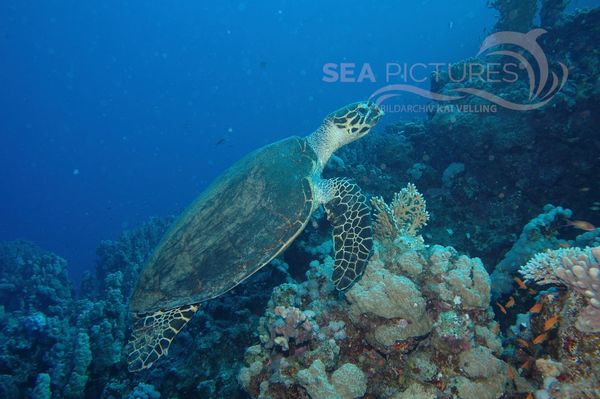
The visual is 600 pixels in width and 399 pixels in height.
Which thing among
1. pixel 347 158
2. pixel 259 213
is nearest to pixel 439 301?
pixel 259 213

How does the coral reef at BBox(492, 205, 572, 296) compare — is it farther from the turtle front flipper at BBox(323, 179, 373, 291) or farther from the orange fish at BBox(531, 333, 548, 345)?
the turtle front flipper at BBox(323, 179, 373, 291)

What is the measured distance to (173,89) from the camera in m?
127

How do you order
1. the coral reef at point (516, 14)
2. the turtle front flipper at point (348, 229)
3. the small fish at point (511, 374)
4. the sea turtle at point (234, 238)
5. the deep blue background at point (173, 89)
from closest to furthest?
the small fish at point (511, 374), the turtle front flipper at point (348, 229), the sea turtle at point (234, 238), the coral reef at point (516, 14), the deep blue background at point (173, 89)

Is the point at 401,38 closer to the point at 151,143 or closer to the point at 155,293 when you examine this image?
the point at 151,143

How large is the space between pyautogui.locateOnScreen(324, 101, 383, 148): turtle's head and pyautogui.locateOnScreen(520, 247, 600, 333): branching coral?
13.2 ft

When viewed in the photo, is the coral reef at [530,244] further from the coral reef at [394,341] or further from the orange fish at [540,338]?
the orange fish at [540,338]

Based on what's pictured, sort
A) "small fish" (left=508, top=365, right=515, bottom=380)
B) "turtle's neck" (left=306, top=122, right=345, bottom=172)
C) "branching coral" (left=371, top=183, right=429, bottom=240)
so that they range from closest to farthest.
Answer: "small fish" (left=508, top=365, right=515, bottom=380)
"branching coral" (left=371, top=183, right=429, bottom=240)
"turtle's neck" (left=306, top=122, right=345, bottom=172)

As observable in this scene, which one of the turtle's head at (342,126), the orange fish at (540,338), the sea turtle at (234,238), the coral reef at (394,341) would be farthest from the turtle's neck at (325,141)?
the orange fish at (540,338)

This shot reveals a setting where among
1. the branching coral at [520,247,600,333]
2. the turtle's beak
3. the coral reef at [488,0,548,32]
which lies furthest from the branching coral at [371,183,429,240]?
the coral reef at [488,0,548,32]

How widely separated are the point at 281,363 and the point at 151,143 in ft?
394

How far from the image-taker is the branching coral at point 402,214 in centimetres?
461

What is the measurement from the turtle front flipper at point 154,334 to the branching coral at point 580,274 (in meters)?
4.37

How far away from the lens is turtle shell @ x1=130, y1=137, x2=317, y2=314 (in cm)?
437

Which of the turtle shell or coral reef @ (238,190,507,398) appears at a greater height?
the turtle shell
